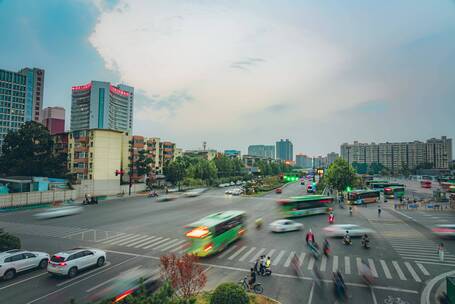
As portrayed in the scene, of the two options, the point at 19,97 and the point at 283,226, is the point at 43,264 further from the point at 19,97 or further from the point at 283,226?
the point at 19,97

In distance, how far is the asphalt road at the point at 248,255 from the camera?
15.1 meters

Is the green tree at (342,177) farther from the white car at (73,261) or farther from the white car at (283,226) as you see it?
the white car at (73,261)

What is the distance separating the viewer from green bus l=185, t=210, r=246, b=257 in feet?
67.1

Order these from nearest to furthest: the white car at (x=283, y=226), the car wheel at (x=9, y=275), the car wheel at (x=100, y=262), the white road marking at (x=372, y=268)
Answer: the car wheel at (x=9, y=275) < the white road marking at (x=372, y=268) < the car wheel at (x=100, y=262) < the white car at (x=283, y=226)

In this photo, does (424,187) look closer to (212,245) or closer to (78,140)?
(212,245)

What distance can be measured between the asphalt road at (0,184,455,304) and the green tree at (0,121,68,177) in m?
19.3

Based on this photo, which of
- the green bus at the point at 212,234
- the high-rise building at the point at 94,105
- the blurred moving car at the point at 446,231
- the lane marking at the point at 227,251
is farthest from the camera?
the high-rise building at the point at 94,105

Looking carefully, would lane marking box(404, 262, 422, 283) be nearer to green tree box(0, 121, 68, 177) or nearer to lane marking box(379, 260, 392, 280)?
lane marking box(379, 260, 392, 280)

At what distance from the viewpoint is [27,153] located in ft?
183

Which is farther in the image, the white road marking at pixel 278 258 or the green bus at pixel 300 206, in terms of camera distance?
the green bus at pixel 300 206

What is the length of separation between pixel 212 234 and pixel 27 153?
177 ft

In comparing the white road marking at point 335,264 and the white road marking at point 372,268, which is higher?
the white road marking at point 372,268

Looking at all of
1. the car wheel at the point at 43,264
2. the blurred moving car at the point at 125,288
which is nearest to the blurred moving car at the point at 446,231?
the blurred moving car at the point at 125,288

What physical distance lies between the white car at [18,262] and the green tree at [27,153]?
149 feet
